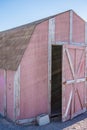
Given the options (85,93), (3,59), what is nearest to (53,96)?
(85,93)

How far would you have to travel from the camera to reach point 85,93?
26.1 ft

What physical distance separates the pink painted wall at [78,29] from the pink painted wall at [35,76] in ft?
5.02

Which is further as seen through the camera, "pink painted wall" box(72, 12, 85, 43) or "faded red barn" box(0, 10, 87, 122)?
"pink painted wall" box(72, 12, 85, 43)

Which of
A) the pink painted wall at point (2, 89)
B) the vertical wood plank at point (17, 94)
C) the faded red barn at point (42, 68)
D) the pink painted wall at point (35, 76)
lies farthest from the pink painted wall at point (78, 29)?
the pink painted wall at point (2, 89)

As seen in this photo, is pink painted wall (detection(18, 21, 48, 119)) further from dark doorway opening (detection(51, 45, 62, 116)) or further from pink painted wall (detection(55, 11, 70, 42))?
dark doorway opening (detection(51, 45, 62, 116))

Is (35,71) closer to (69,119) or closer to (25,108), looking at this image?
(25,108)

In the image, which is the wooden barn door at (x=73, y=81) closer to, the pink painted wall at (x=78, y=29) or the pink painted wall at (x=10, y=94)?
the pink painted wall at (x=78, y=29)

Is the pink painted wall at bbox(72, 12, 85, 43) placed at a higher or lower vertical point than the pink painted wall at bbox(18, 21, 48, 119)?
higher

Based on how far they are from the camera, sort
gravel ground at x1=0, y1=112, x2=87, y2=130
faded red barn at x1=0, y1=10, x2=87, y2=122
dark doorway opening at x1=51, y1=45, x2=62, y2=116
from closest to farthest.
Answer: gravel ground at x1=0, y1=112, x2=87, y2=130 → faded red barn at x1=0, y1=10, x2=87, y2=122 → dark doorway opening at x1=51, y1=45, x2=62, y2=116

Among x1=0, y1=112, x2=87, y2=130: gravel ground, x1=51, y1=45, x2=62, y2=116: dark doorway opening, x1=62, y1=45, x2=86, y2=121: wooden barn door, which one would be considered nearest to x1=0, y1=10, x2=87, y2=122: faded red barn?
x1=62, y1=45, x2=86, y2=121: wooden barn door

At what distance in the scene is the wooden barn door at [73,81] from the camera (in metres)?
6.68

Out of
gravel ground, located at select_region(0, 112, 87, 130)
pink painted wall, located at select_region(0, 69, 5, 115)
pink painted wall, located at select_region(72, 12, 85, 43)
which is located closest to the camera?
gravel ground, located at select_region(0, 112, 87, 130)

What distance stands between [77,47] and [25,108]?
128 inches

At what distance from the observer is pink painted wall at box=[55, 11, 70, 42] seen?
6.68 meters
